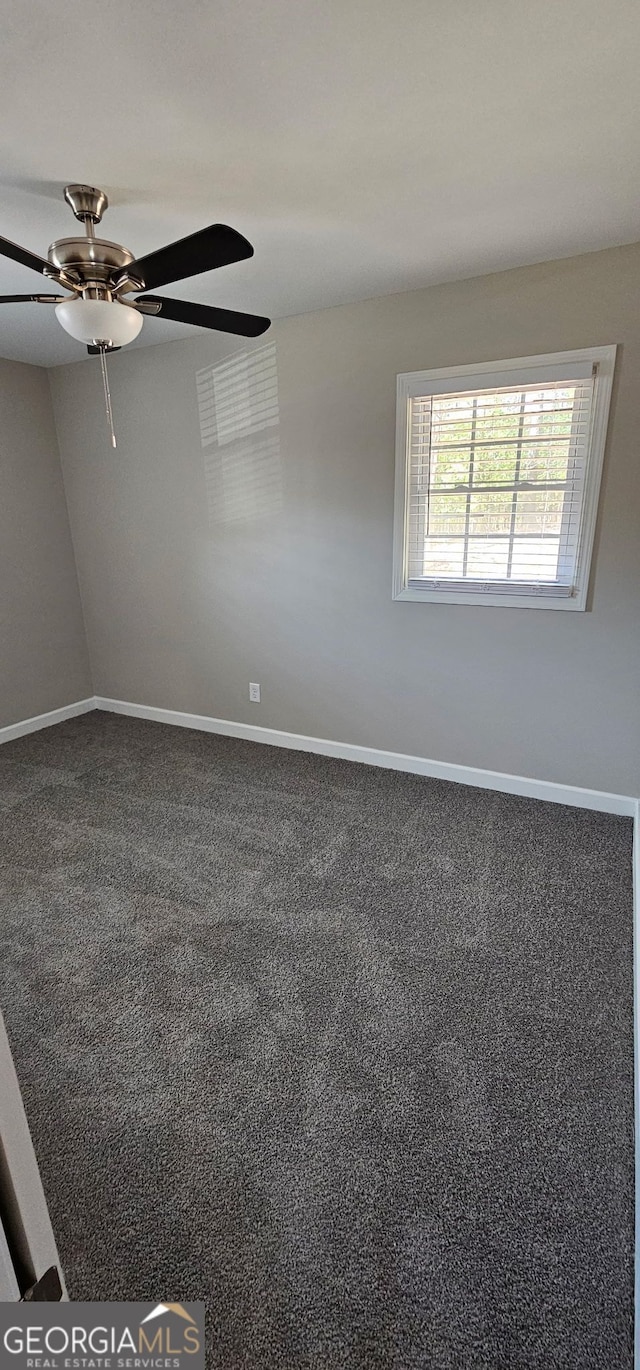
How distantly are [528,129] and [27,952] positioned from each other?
2936 millimetres

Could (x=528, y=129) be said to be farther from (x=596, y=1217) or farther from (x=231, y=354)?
(x=596, y=1217)

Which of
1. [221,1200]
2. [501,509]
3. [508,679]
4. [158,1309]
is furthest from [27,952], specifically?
[501,509]

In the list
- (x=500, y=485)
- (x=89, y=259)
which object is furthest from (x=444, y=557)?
(x=89, y=259)

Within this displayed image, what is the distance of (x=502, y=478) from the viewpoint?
2727 mm

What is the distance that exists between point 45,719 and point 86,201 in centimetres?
320

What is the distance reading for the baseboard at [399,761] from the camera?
2.91 m

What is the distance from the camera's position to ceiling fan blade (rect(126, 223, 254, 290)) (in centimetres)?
146

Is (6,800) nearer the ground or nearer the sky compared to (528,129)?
nearer the ground

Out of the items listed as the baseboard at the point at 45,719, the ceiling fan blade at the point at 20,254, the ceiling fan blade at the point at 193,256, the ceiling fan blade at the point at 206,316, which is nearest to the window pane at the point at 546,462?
the ceiling fan blade at the point at 206,316

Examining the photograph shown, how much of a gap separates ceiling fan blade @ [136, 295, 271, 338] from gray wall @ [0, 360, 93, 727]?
2290 mm

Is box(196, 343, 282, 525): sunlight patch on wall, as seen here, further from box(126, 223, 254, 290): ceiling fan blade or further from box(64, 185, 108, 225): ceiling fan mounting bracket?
box(126, 223, 254, 290): ceiling fan blade

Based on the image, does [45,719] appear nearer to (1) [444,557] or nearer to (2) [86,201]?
(1) [444,557]

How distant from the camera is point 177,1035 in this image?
1740 millimetres

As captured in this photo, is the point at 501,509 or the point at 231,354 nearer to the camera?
Answer: the point at 501,509
